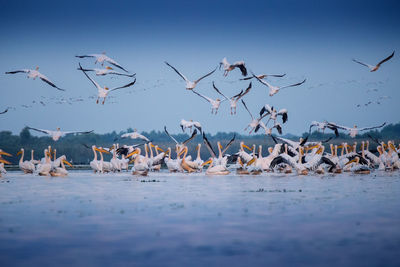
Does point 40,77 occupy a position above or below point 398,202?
above

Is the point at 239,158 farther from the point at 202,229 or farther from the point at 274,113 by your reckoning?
the point at 202,229

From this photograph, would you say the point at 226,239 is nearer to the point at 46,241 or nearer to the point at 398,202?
the point at 46,241

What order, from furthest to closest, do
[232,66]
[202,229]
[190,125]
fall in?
[190,125] < [232,66] < [202,229]

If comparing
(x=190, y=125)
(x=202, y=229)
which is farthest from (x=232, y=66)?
(x=202, y=229)

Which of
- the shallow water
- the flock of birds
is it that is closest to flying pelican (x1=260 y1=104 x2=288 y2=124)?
the flock of birds

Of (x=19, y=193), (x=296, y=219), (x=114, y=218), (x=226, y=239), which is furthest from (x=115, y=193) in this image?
(x=226, y=239)

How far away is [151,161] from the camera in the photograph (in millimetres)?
31844

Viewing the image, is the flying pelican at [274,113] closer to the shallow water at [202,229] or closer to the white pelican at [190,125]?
the white pelican at [190,125]

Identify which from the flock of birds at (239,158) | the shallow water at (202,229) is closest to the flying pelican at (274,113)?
the flock of birds at (239,158)

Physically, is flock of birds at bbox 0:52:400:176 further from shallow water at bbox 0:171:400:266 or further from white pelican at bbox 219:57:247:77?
shallow water at bbox 0:171:400:266

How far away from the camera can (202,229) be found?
31.4 ft

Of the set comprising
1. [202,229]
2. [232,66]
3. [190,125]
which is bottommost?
[202,229]

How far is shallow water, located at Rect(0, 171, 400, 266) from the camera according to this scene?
7.38m

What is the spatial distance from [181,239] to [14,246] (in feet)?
7.71
